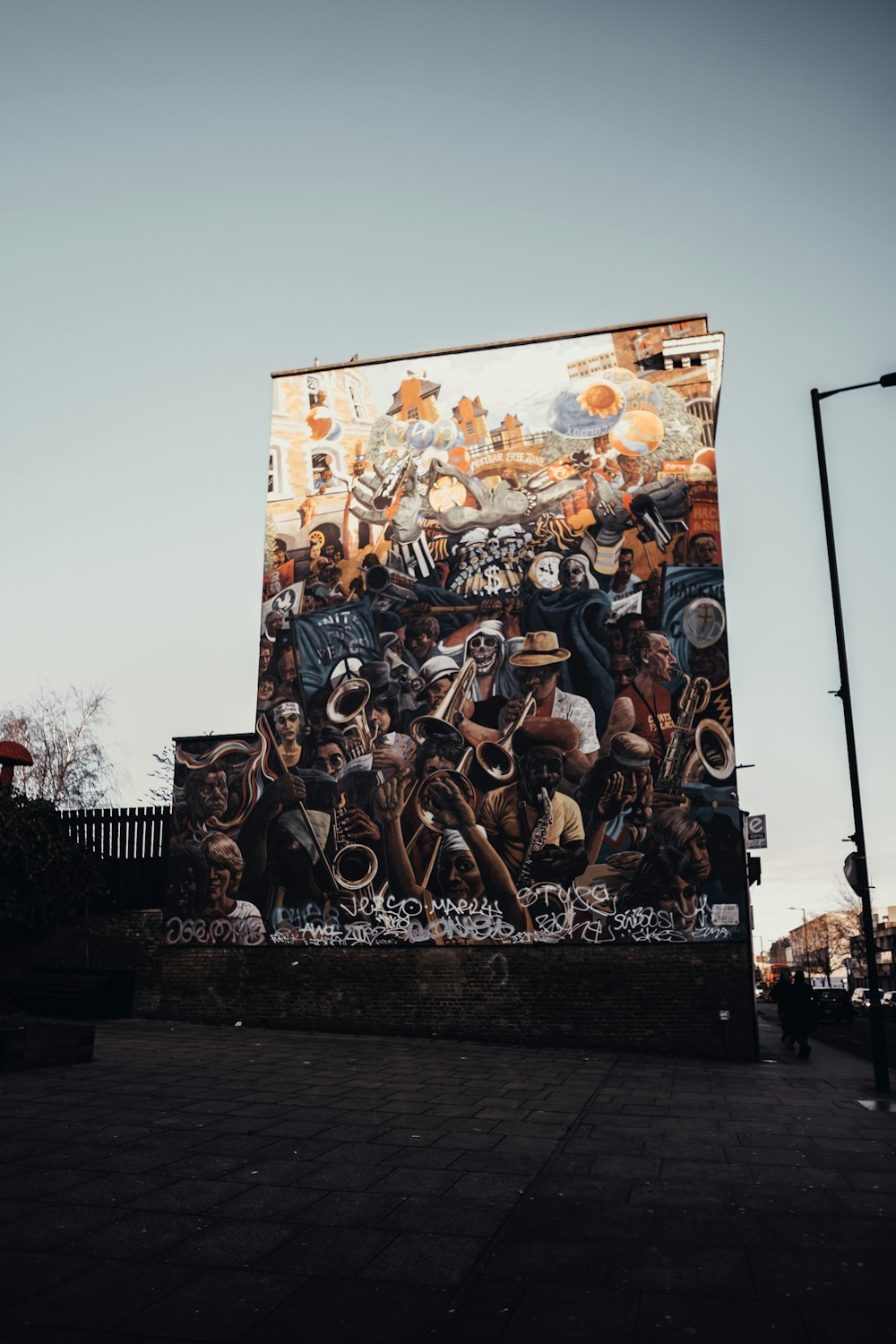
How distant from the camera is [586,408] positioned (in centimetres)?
2117

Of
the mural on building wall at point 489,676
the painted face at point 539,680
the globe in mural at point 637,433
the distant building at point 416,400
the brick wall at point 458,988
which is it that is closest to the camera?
the brick wall at point 458,988

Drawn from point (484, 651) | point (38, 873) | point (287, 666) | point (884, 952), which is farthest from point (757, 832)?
point (884, 952)

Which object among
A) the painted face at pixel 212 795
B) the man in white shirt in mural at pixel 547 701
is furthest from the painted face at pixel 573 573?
the painted face at pixel 212 795

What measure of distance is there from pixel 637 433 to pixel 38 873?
15.8 metres

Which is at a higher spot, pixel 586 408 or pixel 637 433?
pixel 586 408

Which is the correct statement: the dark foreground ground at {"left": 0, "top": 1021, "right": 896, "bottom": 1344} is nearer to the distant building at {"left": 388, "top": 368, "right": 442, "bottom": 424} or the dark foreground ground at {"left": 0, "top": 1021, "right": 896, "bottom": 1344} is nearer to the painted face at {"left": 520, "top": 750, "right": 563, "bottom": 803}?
the painted face at {"left": 520, "top": 750, "right": 563, "bottom": 803}

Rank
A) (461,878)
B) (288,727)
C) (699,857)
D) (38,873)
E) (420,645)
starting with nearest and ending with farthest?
1. (699,857)
2. (461,878)
3. (38,873)
4. (420,645)
5. (288,727)

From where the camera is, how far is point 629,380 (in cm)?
2112

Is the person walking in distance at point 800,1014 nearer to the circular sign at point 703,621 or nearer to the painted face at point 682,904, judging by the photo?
the painted face at point 682,904

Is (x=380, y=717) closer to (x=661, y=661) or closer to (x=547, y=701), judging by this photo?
(x=547, y=701)

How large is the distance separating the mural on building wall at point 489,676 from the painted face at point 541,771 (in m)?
0.05

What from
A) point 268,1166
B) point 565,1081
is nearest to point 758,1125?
point 565,1081

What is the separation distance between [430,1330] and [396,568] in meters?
17.6

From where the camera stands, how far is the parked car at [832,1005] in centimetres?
3800
